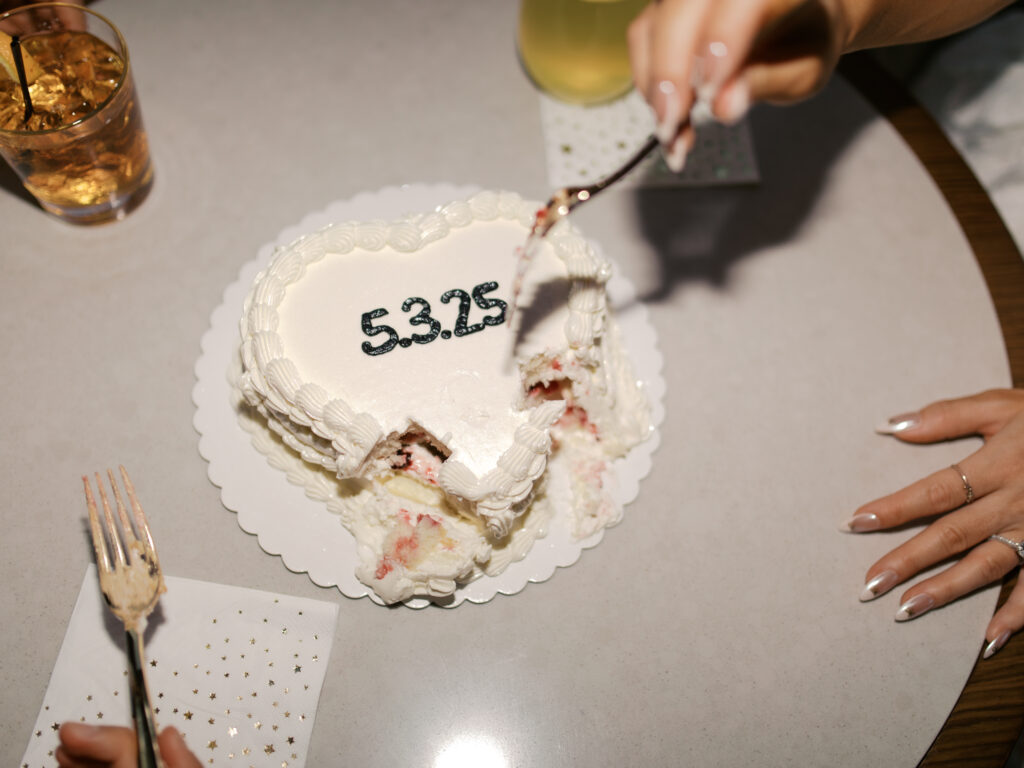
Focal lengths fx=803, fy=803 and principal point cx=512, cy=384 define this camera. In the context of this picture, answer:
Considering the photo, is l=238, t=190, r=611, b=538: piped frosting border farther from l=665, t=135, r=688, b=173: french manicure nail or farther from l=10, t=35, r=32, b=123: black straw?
l=10, t=35, r=32, b=123: black straw

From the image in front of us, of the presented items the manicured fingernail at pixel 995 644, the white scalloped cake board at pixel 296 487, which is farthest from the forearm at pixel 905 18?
the manicured fingernail at pixel 995 644

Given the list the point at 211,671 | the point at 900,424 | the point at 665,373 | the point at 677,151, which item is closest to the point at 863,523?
the point at 900,424

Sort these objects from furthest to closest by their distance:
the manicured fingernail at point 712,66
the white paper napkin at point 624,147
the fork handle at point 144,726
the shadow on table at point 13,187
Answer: the white paper napkin at point 624,147, the shadow on table at point 13,187, the fork handle at point 144,726, the manicured fingernail at point 712,66

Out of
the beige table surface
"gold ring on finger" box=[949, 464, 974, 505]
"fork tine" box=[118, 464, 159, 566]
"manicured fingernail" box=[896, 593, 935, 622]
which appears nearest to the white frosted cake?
the beige table surface

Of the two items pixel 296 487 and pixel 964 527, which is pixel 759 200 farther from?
pixel 296 487

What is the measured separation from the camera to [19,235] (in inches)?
75.9

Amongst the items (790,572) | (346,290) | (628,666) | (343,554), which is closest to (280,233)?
(346,290)

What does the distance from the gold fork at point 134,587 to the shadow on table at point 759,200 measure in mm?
1235

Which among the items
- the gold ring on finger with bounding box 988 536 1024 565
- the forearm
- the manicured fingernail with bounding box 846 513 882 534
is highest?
the forearm

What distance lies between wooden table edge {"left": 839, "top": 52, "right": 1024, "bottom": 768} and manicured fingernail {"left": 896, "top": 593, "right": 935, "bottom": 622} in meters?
0.15

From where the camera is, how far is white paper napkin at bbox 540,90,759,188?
2.09m

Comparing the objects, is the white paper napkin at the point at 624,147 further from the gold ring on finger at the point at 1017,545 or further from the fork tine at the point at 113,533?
the fork tine at the point at 113,533

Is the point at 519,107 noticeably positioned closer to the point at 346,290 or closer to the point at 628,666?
the point at 346,290

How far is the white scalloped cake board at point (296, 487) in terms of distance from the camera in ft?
5.39
